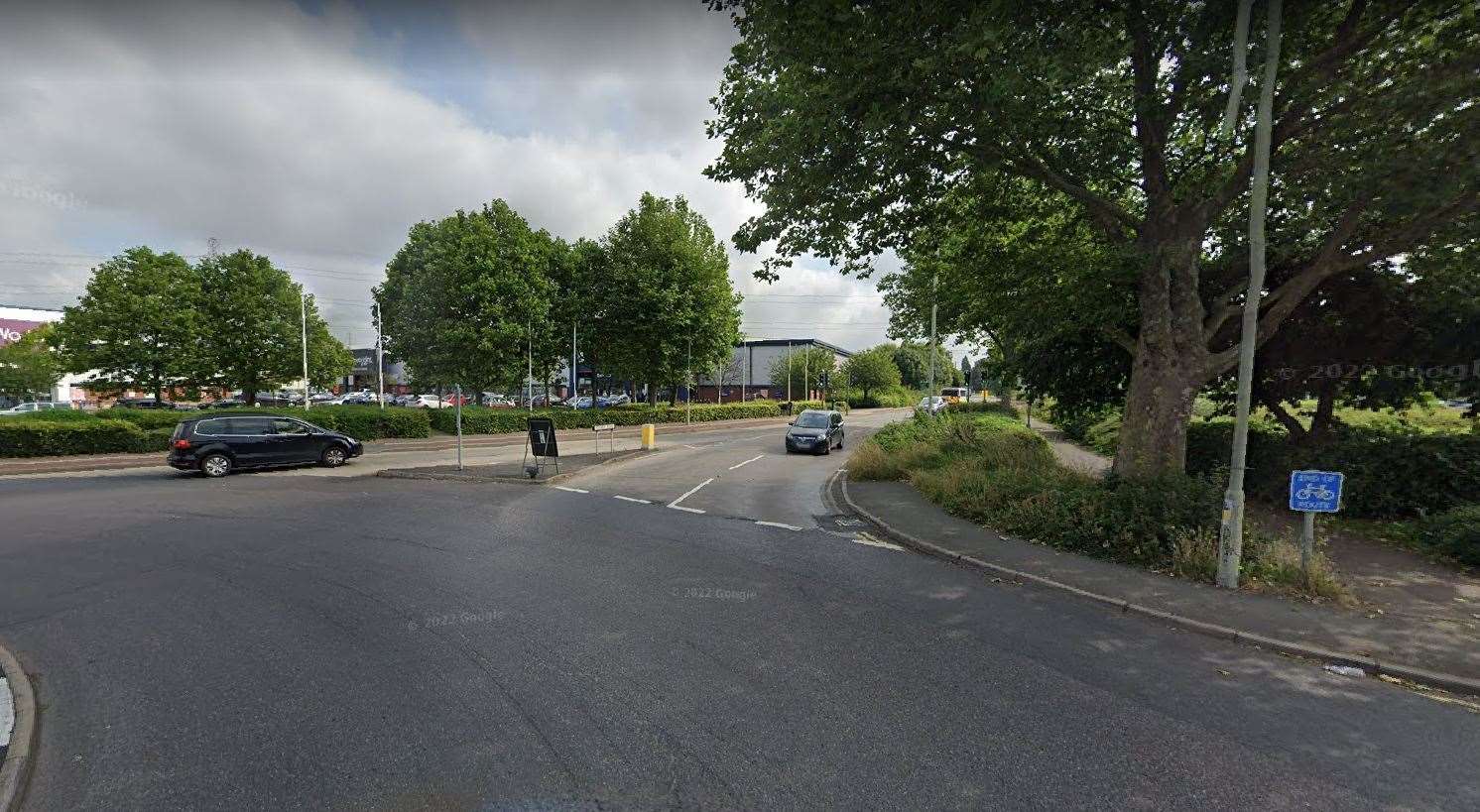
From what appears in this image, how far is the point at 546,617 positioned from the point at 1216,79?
10.1 meters

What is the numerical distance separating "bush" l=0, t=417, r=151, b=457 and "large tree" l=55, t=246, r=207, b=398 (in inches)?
354

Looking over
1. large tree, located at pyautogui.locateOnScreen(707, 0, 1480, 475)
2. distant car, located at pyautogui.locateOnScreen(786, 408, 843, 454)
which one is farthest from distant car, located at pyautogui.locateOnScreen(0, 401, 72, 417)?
large tree, located at pyautogui.locateOnScreen(707, 0, 1480, 475)

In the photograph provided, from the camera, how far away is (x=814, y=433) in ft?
67.4

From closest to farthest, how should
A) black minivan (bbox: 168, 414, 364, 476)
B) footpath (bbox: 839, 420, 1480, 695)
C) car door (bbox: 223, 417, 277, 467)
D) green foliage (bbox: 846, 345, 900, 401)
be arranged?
footpath (bbox: 839, 420, 1480, 695) < black minivan (bbox: 168, 414, 364, 476) < car door (bbox: 223, 417, 277, 467) < green foliage (bbox: 846, 345, 900, 401)

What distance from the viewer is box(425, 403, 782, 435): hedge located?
25266 mm

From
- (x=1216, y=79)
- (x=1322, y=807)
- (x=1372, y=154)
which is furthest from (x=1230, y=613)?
(x=1216, y=79)

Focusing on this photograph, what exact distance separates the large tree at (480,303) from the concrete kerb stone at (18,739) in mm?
22507

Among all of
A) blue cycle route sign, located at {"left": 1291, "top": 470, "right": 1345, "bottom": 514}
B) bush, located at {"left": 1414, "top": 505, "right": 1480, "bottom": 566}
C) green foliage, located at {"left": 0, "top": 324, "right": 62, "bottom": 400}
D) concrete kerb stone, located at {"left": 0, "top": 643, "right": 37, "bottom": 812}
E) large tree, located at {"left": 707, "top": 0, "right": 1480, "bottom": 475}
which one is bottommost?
concrete kerb stone, located at {"left": 0, "top": 643, "right": 37, "bottom": 812}

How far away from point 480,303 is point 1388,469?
2875 cm

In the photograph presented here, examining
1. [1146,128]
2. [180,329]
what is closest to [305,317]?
[180,329]

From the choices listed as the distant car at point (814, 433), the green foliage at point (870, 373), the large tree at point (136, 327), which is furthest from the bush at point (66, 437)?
the green foliage at point (870, 373)

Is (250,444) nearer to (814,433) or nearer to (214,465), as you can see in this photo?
(214,465)

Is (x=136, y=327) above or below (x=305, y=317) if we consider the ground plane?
below

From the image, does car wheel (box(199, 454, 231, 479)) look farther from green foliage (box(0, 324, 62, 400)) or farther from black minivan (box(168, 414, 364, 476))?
green foliage (box(0, 324, 62, 400))
